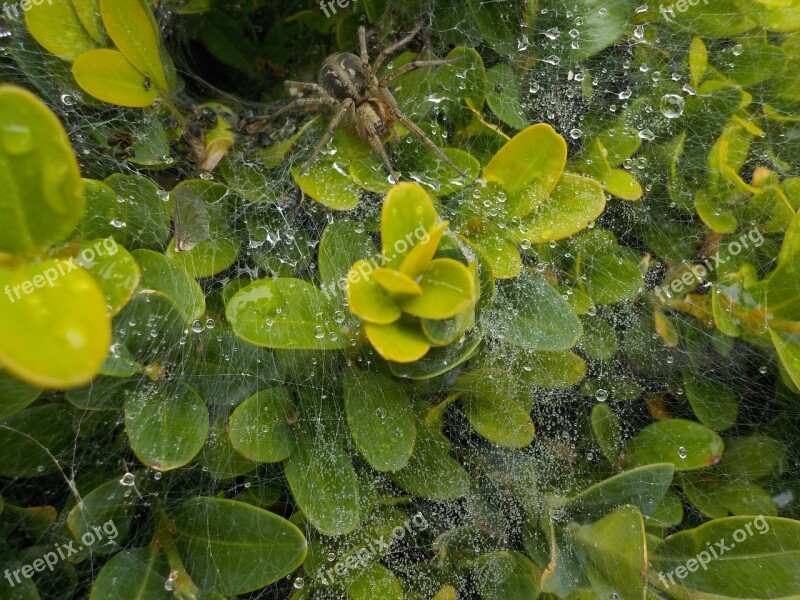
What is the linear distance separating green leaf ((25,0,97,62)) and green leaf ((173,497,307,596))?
0.77 meters

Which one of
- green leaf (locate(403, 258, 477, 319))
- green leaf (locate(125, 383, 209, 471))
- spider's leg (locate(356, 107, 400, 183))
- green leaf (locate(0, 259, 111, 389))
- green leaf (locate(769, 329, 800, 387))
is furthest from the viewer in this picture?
spider's leg (locate(356, 107, 400, 183))

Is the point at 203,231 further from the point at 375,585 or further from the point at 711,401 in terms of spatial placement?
the point at 711,401

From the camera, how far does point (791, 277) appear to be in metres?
0.90

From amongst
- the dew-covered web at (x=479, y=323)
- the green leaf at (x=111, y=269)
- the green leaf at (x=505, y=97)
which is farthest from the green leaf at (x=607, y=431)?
the green leaf at (x=111, y=269)

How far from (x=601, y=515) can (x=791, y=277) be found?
0.51 metres

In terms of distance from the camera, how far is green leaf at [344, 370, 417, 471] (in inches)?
31.1

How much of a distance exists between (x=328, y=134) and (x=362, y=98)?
12 centimetres

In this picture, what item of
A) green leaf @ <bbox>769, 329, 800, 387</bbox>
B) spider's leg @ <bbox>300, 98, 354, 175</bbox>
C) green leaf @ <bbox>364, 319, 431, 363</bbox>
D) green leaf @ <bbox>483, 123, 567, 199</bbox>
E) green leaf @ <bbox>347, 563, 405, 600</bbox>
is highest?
spider's leg @ <bbox>300, 98, 354, 175</bbox>

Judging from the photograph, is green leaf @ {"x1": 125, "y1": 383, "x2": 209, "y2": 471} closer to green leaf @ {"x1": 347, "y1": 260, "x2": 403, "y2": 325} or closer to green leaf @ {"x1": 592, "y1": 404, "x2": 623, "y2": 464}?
green leaf @ {"x1": 347, "y1": 260, "x2": 403, "y2": 325}

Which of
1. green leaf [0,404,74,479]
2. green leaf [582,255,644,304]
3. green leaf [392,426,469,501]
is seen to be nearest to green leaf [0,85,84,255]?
green leaf [0,404,74,479]

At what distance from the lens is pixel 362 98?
106cm

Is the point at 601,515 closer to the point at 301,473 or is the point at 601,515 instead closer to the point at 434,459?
the point at 434,459

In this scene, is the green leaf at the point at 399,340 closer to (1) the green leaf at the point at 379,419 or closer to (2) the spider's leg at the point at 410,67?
(1) the green leaf at the point at 379,419

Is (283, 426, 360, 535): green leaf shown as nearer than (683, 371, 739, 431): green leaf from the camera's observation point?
Yes
